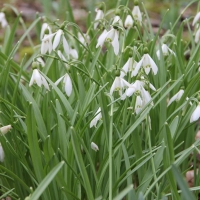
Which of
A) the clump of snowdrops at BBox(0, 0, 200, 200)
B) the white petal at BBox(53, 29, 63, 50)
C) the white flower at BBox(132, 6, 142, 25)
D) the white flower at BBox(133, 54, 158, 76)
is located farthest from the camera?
the white flower at BBox(132, 6, 142, 25)

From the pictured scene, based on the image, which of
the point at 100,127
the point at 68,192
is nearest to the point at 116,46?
the point at 100,127

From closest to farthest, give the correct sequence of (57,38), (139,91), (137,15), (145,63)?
(139,91) < (145,63) < (57,38) < (137,15)

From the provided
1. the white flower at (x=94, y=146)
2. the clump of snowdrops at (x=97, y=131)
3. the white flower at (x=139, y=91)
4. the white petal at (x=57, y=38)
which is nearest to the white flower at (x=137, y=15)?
the clump of snowdrops at (x=97, y=131)

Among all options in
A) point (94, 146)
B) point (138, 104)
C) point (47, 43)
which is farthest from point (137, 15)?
point (94, 146)

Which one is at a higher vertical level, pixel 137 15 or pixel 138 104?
pixel 137 15

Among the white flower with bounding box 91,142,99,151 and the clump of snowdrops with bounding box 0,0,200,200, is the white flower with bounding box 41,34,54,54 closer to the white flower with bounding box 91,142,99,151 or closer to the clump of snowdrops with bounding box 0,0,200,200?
the clump of snowdrops with bounding box 0,0,200,200

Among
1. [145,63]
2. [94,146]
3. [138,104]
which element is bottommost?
[94,146]

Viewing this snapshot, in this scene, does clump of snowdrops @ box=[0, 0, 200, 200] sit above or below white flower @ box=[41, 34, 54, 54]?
below

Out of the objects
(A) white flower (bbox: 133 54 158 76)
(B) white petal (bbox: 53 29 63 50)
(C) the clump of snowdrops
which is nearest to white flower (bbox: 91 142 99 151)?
(C) the clump of snowdrops

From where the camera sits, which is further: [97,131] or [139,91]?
[97,131]

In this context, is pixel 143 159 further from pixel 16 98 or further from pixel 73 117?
pixel 16 98

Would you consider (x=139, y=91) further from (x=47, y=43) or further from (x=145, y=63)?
(x=47, y=43)
